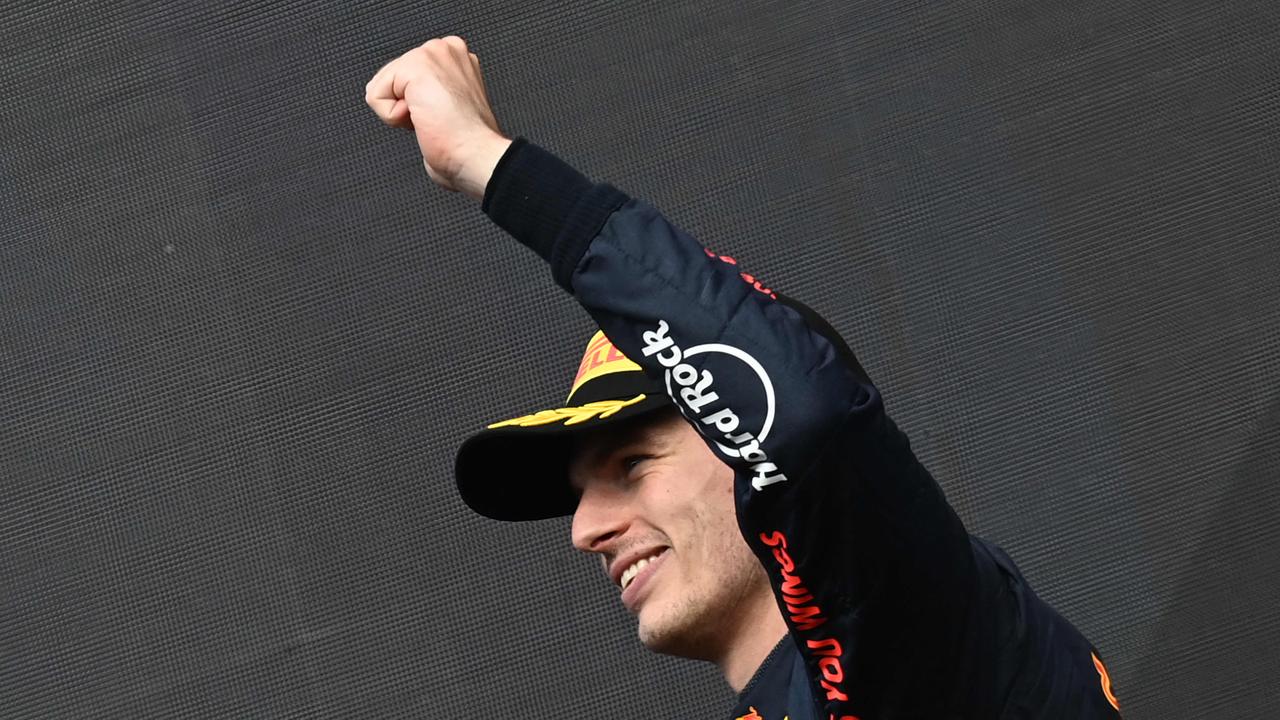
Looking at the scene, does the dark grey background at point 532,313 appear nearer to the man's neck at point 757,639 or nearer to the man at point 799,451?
the man's neck at point 757,639

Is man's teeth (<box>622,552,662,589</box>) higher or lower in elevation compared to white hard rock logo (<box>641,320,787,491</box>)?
lower

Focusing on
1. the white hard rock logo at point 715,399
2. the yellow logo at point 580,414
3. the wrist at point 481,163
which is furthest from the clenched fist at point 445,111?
the yellow logo at point 580,414

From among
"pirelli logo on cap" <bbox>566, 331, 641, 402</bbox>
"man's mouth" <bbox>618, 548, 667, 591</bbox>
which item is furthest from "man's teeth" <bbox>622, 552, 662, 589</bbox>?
"pirelli logo on cap" <bbox>566, 331, 641, 402</bbox>

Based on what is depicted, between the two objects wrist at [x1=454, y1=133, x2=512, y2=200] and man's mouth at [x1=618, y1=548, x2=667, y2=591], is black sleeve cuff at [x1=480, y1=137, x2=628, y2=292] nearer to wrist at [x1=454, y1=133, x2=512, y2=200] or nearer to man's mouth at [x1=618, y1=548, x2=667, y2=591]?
wrist at [x1=454, y1=133, x2=512, y2=200]

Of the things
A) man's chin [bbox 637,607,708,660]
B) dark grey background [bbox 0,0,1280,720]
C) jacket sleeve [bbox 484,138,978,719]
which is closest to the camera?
jacket sleeve [bbox 484,138,978,719]

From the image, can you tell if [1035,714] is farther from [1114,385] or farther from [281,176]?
[281,176]

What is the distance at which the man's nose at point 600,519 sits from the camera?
3.16ft

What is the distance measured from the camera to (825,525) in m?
0.64

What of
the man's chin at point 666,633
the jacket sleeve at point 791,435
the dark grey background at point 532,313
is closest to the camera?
the jacket sleeve at point 791,435

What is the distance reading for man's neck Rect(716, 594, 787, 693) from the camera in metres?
0.90

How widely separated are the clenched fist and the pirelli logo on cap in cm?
28

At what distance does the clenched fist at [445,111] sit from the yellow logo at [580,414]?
255 millimetres

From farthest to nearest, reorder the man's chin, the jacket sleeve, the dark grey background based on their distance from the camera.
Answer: the dark grey background, the man's chin, the jacket sleeve

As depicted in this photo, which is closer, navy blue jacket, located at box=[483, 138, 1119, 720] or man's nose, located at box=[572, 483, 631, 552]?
navy blue jacket, located at box=[483, 138, 1119, 720]
